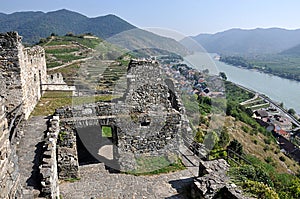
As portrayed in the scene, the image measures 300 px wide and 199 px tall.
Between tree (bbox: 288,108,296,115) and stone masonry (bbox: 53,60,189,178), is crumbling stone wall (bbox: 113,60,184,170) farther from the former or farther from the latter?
tree (bbox: 288,108,296,115)

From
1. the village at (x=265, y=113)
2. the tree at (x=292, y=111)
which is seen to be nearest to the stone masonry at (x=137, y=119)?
the village at (x=265, y=113)

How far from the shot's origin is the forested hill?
117 m

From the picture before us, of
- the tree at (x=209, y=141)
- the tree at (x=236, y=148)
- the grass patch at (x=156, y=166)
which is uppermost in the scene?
the grass patch at (x=156, y=166)

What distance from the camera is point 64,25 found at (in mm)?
140250

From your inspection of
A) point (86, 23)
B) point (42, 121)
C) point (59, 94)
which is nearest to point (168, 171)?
point (42, 121)

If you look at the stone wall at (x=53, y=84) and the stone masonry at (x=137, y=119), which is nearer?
the stone masonry at (x=137, y=119)

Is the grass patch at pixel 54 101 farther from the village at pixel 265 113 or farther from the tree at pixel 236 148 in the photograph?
the village at pixel 265 113

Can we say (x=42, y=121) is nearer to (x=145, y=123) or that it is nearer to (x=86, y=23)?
(x=145, y=123)

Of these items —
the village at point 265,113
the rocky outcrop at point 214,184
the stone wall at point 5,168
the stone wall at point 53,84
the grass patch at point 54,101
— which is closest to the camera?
the stone wall at point 5,168

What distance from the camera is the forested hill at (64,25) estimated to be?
385ft

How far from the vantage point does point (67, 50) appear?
167ft

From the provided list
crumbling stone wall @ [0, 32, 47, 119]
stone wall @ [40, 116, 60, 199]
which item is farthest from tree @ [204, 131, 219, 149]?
crumbling stone wall @ [0, 32, 47, 119]

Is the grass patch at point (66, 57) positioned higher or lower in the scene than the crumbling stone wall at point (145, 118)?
higher

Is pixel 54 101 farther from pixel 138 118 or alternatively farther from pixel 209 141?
pixel 209 141
